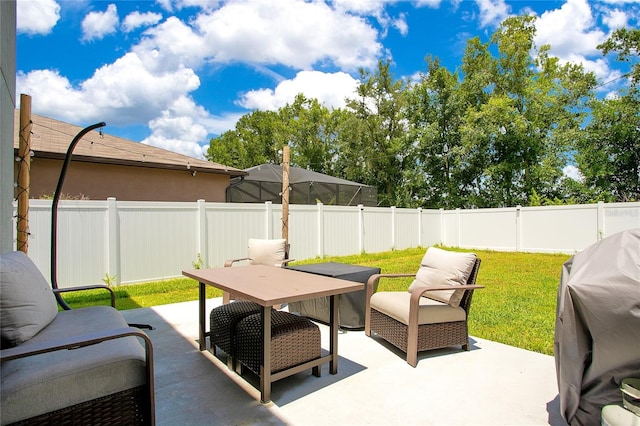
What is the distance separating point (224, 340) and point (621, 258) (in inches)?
108

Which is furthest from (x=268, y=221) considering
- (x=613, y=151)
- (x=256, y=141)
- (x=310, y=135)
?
(x=256, y=141)

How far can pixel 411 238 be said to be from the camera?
1267 centimetres

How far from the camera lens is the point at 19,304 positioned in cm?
194

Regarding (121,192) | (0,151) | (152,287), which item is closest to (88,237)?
(152,287)

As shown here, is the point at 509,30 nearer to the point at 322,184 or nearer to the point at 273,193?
the point at 322,184

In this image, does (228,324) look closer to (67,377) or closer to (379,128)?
(67,377)

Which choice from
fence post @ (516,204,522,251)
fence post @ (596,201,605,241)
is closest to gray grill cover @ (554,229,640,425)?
fence post @ (596,201,605,241)

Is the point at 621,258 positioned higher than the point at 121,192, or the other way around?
the point at 121,192

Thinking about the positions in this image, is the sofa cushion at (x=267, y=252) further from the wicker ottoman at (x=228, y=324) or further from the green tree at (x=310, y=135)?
the green tree at (x=310, y=135)

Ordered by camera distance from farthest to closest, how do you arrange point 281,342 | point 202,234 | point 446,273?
point 202,234 → point 446,273 → point 281,342

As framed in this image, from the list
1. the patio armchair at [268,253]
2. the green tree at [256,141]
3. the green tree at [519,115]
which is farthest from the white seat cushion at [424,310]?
the green tree at [256,141]

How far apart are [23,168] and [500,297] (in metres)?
6.51

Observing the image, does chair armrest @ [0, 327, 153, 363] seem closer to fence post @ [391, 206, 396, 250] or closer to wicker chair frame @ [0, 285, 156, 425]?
wicker chair frame @ [0, 285, 156, 425]

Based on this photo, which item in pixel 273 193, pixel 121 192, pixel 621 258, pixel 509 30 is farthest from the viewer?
pixel 509 30
